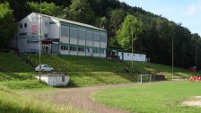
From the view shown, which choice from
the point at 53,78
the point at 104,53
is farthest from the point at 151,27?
the point at 53,78

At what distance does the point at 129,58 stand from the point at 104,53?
14785 millimetres

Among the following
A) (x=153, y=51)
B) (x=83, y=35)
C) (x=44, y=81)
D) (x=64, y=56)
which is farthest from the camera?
(x=153, y=51)

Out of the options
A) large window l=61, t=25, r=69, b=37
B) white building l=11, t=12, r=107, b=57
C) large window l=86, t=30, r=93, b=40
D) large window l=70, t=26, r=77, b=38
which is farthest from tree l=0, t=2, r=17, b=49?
large window l=86, t=30, r=93, b=40

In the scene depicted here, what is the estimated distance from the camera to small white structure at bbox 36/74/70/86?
45469 mm

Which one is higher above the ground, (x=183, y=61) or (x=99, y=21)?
(x=99, y=21)

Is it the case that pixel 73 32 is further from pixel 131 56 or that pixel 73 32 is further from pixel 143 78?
pixel 131 56

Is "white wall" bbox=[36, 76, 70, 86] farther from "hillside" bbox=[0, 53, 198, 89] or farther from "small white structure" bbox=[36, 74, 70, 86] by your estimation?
"hillside" bbox=[0, 53, 198, 89]

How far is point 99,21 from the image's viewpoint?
12875 cm

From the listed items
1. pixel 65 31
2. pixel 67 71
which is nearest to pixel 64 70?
pixel 67 71

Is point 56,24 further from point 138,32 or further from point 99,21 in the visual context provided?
A: point 99,21

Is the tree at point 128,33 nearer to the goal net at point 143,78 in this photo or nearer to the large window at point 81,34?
the large window at point 81,34

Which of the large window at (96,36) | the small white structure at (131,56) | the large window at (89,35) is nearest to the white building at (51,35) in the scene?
the large window at (89,35)

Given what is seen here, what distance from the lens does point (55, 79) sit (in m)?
46.4

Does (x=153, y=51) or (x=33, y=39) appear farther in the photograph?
(x=153, y=51)
